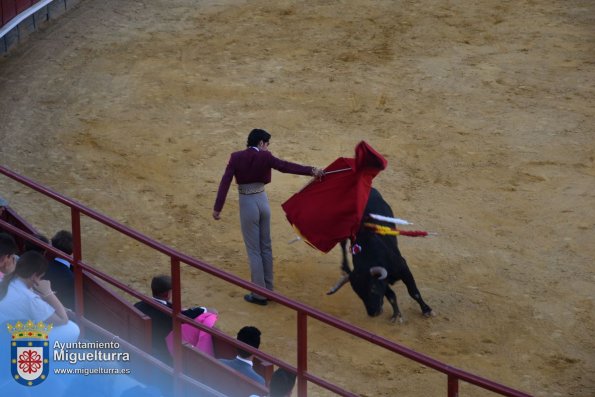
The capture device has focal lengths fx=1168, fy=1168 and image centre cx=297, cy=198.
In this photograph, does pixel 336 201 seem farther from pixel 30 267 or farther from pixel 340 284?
pixel 30 267

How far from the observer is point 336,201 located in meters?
8.62

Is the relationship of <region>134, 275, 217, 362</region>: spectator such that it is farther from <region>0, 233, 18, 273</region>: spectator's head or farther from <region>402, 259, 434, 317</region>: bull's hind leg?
<region>402, 259, 434, 317</region>: bull's hind leg

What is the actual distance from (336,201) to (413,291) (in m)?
0.92

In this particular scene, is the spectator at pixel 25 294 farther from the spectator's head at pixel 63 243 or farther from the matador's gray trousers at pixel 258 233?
the matador's gray trousers at pixel 258 233

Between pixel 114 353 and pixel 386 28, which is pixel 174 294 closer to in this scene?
pixel 114 353

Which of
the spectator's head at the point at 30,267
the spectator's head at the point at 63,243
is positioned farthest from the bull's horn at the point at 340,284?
the spectator's head at the point at 30,267

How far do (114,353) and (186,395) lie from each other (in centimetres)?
39

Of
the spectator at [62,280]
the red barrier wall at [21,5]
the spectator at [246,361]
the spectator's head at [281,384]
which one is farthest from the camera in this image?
the red barrier wall at [21,5]

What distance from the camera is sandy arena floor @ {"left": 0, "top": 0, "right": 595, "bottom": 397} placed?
8766 millimetres

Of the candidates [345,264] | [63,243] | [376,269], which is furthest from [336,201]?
[63,243]

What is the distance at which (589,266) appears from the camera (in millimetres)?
9750

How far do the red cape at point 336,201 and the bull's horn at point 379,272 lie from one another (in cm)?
30

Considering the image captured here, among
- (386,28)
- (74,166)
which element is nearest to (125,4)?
(386,28)

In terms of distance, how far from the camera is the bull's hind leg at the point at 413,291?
876 cm
